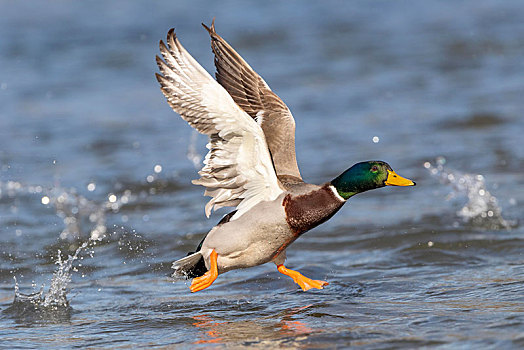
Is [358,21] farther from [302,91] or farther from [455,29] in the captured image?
[302,91]

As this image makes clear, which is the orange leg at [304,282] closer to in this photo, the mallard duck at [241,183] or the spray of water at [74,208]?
the mallard duck at [241,183]

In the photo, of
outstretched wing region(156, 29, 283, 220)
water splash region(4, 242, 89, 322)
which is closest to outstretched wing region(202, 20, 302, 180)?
outstretched wing region(156, 29, 283, 220)

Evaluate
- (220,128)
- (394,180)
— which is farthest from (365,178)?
(220,128)

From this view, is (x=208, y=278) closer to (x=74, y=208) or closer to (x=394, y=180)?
(x=394, y=180)

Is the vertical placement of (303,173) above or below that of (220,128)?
below

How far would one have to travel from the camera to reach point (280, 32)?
57.8 ft

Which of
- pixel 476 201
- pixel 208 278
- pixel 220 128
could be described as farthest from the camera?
pixel 476 201

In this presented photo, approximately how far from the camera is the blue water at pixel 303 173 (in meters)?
5.03

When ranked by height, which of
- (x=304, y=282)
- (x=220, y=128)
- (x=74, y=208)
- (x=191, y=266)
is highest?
(x=220, y=128)

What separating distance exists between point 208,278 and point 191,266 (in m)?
0.31

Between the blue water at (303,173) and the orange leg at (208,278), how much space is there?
23 centimetres

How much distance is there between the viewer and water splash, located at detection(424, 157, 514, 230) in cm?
738

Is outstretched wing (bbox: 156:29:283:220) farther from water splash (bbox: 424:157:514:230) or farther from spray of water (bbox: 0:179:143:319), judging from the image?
water splash (bbox: 424:157:514:230)

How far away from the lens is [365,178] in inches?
205
